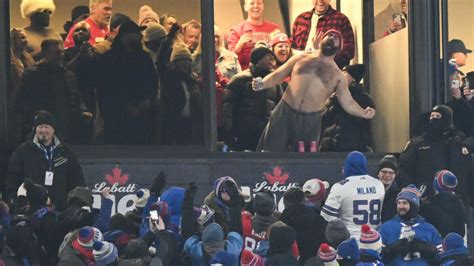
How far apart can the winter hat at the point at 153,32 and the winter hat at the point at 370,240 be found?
4.53 metres

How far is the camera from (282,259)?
15938mm

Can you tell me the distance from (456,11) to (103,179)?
471 cm

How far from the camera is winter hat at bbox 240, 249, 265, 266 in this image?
15898mm

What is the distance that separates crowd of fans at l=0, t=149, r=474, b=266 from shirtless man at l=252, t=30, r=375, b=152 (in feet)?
7.20

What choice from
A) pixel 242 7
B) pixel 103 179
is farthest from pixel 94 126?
pixel 242 7

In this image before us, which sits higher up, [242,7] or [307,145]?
[242,7]

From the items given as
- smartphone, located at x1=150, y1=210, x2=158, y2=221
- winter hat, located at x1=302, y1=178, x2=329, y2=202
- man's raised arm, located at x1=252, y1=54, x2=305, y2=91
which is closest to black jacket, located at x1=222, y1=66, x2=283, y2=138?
man's raised arm, located at x1=252, y1=54, x2=305, y2=91

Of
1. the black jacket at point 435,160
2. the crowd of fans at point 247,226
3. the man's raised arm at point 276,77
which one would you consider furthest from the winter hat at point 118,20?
the black jacket at point 435,160

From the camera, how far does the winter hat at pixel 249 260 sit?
15.9 meters

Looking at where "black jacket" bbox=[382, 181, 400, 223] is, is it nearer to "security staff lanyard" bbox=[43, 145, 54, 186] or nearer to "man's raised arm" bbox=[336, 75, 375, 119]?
"man's raised arm" bbox=[336, 75, 375, 119]

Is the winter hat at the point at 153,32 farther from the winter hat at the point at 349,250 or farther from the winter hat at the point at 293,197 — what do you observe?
the winter hat at the point at 349,250

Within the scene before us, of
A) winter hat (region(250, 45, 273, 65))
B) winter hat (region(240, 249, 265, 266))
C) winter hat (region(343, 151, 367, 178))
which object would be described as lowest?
winter hat (region(240, 249, 265, 266))

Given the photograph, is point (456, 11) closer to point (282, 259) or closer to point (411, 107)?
point (411, 107)

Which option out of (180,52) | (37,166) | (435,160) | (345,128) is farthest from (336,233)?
(180,52)
